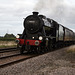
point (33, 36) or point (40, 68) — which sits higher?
point (33, 36)

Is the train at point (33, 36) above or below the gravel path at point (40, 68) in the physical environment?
above

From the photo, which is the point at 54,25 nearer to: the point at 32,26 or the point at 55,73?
the point at 32,26

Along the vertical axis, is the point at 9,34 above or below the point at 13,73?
above

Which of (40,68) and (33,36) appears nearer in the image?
(40,68)

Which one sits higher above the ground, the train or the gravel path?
the train

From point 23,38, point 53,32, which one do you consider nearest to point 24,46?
point 23,38

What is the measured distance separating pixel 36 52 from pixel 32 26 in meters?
2.34

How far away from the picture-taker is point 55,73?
6.11m

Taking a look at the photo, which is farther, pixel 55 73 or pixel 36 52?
pixel 36 52

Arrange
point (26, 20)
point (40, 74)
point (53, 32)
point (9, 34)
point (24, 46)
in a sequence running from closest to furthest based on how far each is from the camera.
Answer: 1. point (40, 74)
2. point (24, 46)
3. point (26, 20)
4. point (53, 32)
5. point (9, 34)

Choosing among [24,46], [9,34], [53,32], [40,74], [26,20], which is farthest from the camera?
[9,34]

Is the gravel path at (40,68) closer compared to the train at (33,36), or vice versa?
the gravel path at (40,68)

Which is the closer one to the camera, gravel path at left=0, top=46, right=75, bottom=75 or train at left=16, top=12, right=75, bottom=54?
gravel path at left=0, top=46, right=75, bottom=75

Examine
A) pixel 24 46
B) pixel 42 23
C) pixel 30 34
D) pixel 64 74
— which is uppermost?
pixel 42 23
